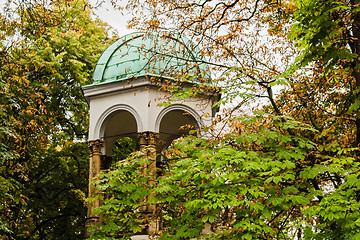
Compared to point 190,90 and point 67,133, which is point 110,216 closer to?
point 190,90

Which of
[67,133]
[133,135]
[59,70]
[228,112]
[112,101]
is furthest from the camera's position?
[67,133]

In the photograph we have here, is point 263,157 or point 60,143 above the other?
point 60,143

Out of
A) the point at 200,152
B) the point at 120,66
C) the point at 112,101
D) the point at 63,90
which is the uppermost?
the point at 63,90

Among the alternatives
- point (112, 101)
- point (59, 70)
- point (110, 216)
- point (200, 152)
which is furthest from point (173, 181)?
point (59, 70)

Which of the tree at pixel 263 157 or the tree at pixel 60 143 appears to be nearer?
the tree at pixel 263 157

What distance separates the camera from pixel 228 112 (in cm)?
900

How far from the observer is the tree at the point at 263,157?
632 centimetres

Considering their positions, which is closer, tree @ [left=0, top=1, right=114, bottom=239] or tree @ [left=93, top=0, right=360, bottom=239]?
tree @ [left=93, top=0, right=360, bottom=239]

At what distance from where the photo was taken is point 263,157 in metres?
7.42

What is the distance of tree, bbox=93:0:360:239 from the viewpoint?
6.32 metres

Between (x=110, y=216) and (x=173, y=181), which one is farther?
(x=110, y=216)

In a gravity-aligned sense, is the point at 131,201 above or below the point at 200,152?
below

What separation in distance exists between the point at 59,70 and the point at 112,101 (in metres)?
6.17

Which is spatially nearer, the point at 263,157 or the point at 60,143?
the point at 263,157
